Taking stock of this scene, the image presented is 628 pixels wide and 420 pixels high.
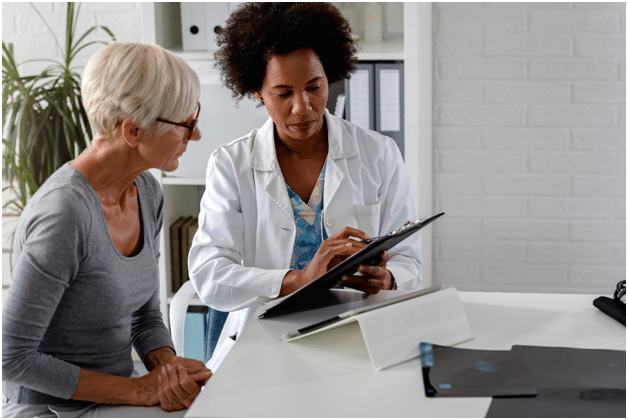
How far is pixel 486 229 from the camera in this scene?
9.21ft

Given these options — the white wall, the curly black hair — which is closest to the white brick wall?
the white wall

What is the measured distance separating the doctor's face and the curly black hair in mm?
36

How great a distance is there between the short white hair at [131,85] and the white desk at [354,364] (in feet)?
1.42

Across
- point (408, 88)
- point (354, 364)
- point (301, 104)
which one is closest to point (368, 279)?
point (354, 364)

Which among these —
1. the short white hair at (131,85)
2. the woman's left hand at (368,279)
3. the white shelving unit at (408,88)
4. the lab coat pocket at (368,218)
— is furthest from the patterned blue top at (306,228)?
the white shelving unit at (408,88)

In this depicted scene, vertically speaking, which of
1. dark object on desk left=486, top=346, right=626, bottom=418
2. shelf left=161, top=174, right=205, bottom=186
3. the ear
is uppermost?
the ear

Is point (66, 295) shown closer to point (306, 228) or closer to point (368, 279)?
point (368, 279)

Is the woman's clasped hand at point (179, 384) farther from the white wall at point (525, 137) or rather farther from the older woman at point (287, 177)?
the white wall at point (525, 137)

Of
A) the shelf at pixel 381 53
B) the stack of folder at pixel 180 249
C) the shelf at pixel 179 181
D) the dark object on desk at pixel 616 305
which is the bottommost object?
the stack of folder at pixel 180 249

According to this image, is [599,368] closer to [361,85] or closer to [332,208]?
[332,208]

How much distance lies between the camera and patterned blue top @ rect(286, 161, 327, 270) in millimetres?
1799

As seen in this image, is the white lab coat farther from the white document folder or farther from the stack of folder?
the stack of folder

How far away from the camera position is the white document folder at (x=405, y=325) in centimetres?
107

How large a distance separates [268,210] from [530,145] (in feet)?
4.49
